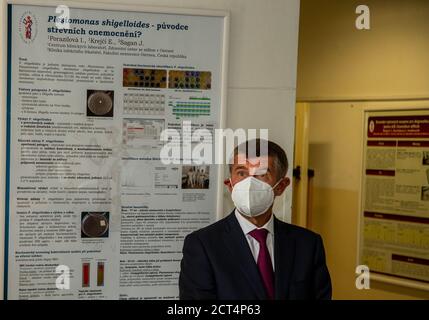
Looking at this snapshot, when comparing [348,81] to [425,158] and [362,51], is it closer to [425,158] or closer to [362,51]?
[362,51]

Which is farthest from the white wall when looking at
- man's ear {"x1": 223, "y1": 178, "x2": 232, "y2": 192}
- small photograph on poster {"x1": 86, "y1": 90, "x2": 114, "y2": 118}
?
small photograph on poster {"x1": 86, "y1": 90, "x2": 114, "y2": 118}

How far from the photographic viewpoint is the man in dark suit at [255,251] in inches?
33.3

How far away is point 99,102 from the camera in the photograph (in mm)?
899

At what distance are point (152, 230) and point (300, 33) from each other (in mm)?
584

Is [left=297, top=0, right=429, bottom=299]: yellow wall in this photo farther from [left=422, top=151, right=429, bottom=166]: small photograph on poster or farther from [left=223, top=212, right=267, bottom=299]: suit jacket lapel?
[left=223, top=212, right=267, bottom=299]: suit jacket lapel

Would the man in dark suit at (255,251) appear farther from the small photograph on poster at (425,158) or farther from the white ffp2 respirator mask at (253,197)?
the small photograph on poster at (425,158)

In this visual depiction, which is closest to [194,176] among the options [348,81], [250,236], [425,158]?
[250,236]

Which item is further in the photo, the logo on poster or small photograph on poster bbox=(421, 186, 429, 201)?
small photograph on poster bbox=(421, 186, 429, 201)

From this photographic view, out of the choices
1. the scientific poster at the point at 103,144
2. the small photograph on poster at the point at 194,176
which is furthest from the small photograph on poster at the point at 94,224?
the small photograph on poster at the point at 194,176

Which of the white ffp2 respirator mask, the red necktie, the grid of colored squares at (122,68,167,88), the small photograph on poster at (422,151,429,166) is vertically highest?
the grid of colored squares at (122,68,167,88)

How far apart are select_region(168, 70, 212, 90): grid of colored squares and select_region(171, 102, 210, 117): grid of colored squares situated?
0.12ft

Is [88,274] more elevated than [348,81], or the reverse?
[348,81]

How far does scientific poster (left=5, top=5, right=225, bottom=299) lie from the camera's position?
89 cm

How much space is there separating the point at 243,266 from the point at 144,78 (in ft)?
1.50
